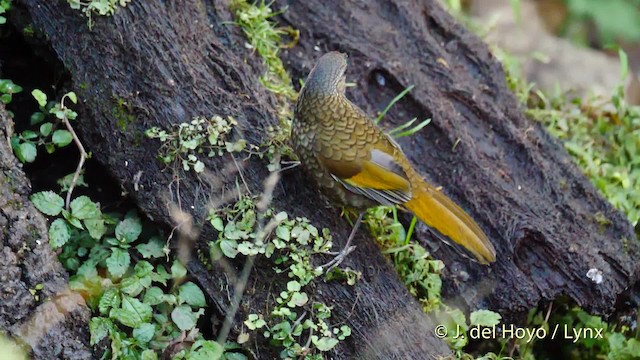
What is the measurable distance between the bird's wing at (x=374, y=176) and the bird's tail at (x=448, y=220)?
0.08m

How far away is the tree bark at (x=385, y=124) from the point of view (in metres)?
3.68

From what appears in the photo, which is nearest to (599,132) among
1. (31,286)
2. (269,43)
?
(269,43)

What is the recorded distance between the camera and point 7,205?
3242mm

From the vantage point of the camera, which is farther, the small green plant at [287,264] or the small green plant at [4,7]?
the small green plant at [4,7]

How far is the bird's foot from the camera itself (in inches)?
144

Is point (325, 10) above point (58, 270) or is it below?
above

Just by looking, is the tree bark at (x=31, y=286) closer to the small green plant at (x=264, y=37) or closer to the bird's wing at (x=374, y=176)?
the bird's wing at (x=374, y=176)

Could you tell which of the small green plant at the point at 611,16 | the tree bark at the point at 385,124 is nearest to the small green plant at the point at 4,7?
the tree bark at the point at 385,124

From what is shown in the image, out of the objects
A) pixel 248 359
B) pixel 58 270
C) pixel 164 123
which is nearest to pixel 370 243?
pixel 248 359

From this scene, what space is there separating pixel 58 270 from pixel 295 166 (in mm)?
1176

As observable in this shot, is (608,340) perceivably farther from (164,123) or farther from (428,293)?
(164,123)

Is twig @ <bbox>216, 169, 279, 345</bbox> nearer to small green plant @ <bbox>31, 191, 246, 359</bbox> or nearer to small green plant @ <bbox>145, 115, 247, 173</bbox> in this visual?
small green plant @ <bbox>31, 191, 246, 359</bbox>

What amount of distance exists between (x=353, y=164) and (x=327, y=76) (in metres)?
0.43

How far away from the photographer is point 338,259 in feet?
12.1
